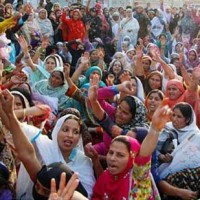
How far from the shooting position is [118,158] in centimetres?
305

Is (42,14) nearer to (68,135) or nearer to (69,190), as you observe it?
(68,135)

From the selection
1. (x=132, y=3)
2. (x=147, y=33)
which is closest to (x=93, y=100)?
(x=147, y=33)

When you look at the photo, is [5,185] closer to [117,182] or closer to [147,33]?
[117,182]

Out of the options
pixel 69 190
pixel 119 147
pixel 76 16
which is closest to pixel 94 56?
pixel 76 16

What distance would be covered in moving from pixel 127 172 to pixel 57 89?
2502mm

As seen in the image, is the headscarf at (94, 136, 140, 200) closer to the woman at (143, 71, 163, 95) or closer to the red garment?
the woman at (143, 71, 163, 95)

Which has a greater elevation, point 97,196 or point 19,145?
point 19,145

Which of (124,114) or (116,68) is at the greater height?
(124,114)

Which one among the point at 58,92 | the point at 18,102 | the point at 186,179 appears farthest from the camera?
the point at 58,92

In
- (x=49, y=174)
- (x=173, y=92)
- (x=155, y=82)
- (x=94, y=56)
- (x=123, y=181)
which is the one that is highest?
(x=49, y=174)

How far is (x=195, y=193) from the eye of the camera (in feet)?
11.2

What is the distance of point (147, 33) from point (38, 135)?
8.86m

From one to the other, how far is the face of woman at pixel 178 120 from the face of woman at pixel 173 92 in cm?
113

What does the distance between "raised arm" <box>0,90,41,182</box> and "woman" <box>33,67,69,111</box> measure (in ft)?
7.96
